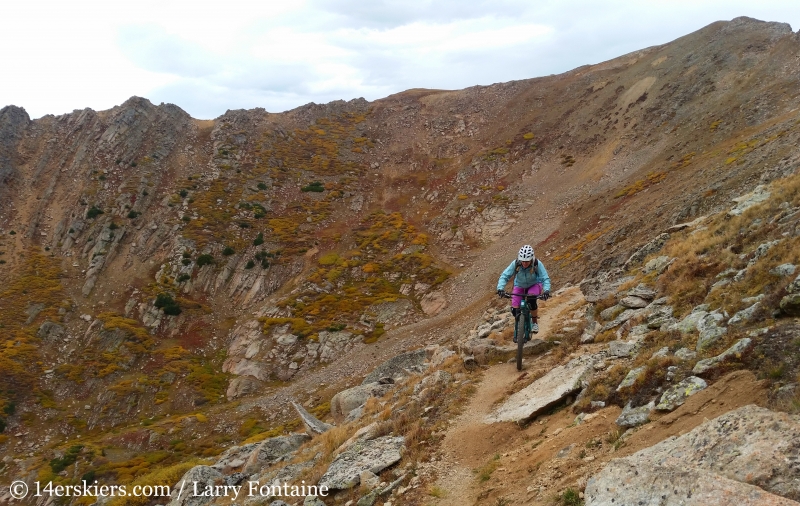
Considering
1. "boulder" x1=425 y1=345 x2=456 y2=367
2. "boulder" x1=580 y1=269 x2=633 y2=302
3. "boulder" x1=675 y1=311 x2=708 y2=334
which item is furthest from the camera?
"boulder" x1=425 y1=345 x2=456 y2=367

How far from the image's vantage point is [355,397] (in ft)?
67.8

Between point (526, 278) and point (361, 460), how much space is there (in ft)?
21.6

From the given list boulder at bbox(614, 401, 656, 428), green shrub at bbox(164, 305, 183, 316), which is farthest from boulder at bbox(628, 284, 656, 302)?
green shrub at bbox(164, 305, 183, 316)

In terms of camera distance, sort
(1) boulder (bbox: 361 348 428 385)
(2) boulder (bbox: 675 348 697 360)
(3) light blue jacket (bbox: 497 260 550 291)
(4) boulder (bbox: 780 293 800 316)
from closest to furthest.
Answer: (4) boulder (bbox: 780 293 800 316) → (2) boulder (bbox: 675 348 697 360) → (3) light blue jacket (bbox: 497 260 550 291) → (1) boulder (bbox: 361 348 428 385)

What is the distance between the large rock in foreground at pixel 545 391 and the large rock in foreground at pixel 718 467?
375 cm

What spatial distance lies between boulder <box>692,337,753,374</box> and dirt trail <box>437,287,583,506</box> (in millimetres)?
3904

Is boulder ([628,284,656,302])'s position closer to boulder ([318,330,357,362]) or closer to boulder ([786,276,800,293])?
boulder ([786,276,800,293])

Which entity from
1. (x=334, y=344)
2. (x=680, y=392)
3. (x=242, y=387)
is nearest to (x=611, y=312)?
(x=680, y=392)

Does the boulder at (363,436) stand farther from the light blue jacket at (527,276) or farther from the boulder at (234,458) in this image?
A: the boulder at (234,458)

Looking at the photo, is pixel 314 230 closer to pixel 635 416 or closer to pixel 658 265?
pixel 658 265

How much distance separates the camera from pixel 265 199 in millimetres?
58031

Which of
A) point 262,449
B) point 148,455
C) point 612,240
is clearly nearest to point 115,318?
point 148,455

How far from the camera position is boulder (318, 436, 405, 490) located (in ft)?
31.2

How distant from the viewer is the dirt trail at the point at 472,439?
789 cm
